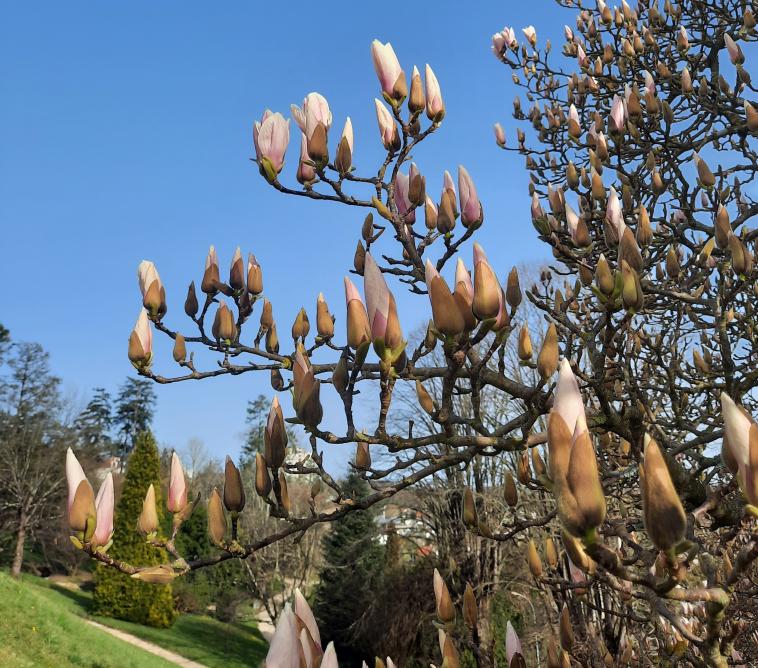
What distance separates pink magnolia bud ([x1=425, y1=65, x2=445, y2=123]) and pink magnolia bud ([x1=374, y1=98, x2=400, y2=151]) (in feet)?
0.44

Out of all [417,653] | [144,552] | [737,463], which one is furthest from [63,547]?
[737,463]

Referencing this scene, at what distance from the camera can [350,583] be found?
18.2 metres

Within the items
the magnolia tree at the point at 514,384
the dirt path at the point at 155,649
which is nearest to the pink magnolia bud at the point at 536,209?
the magnolia tree at the point at 514,384

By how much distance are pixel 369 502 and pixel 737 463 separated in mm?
1034

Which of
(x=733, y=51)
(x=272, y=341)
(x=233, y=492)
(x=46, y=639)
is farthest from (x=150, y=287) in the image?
(x=46, y=639)

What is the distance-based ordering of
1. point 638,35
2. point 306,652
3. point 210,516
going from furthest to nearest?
point 638,35 < point 210,516 < point 306,652

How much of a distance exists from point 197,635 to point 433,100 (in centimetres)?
2149

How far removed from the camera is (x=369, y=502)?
5.83ft

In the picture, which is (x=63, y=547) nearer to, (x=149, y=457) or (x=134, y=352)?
(x=149, y=457)

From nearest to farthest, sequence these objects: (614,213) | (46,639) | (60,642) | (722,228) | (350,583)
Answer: (614,213)
(722,228)
(46,639)
(60,642)
(350,583)

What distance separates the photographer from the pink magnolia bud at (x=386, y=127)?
2158 mm

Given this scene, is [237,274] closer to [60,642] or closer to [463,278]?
[463,278]

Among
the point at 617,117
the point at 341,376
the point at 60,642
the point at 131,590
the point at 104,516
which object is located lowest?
the point at 131,590

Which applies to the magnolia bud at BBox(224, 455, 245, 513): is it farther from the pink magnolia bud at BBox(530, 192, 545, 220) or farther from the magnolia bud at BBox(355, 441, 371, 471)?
the pink magnolia bud at BBox(530, 192, 545, 220)
